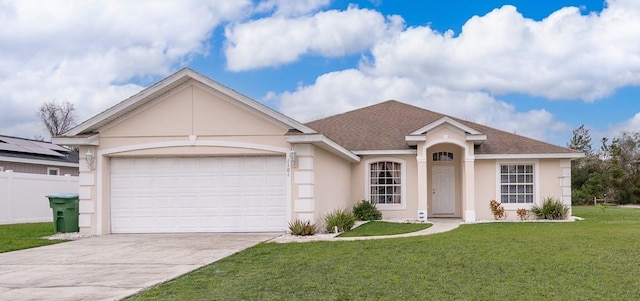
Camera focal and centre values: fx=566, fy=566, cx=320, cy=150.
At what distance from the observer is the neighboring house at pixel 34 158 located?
77.8 feet

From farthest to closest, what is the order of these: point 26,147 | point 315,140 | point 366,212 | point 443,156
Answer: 1. point 26,147
2. point 443,156
3. point 366,212
4. point 315,140

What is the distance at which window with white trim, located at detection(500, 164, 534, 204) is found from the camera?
20.2 metres

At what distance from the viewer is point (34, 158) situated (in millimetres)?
25031

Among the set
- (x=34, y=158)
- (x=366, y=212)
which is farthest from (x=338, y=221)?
(x=34, y=158)

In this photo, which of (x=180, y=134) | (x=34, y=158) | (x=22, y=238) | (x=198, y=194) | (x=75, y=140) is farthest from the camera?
(x=34, y=158)

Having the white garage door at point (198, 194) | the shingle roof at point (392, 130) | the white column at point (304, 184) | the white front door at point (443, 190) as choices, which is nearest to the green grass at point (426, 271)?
the white column at point (304, 184)

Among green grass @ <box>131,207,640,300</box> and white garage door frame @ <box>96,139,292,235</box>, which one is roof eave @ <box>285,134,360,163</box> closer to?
white garage door frame @ <box>96,139,292,235</box>

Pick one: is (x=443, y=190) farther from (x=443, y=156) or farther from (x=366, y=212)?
(x=366, y=212)

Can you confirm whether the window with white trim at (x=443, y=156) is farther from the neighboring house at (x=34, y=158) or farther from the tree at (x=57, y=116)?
the tree at (x=57, y=116)

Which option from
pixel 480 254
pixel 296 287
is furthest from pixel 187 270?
pixel 480 254

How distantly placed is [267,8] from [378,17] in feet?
13.5

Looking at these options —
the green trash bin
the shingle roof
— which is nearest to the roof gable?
the green trash bin

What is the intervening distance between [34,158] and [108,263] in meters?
17.6

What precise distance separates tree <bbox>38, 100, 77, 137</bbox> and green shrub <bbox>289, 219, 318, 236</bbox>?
37969 millimetres
